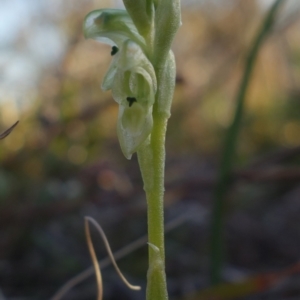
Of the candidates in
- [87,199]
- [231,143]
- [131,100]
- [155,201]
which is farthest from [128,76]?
[87,199]

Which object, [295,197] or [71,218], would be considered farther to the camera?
[295,197]

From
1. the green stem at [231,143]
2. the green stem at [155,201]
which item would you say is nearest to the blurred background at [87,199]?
the green stem at [231,143]

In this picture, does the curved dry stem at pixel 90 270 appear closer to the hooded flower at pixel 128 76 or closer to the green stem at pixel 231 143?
the green stem at pixel 231 143

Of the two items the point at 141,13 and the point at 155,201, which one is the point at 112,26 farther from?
the point at 155,201

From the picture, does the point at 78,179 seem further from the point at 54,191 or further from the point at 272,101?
the point at 272,101

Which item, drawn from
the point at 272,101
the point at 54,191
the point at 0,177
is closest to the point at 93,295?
the point at 54,191

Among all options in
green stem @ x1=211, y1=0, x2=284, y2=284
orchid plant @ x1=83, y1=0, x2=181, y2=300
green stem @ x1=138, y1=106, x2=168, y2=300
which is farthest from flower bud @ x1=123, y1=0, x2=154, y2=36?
green stem @ x1=211, y1=0, x2=284, y2=284

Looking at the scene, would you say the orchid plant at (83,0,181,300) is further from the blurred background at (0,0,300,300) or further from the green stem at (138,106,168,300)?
the blurred background at (0,0,300,300)
